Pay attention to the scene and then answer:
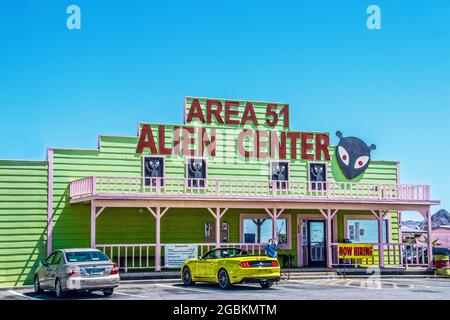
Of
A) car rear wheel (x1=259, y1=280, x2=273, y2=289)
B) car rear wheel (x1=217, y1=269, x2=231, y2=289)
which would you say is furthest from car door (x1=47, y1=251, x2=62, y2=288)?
car rear wheel (x1=259, y1=280, x2=273, y2=289)

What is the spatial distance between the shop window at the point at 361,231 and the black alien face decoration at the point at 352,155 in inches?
89.2

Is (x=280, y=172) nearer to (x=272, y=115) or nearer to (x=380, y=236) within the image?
(x=272, y=115)

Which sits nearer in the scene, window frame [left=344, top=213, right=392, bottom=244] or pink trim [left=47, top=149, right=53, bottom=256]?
pink trim [left=47, top=149, right=53, bottom=256]

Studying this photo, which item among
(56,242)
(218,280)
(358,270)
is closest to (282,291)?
(218,280)

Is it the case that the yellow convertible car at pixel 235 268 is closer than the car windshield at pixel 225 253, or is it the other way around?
the yellow convertible car at pixel 235 268

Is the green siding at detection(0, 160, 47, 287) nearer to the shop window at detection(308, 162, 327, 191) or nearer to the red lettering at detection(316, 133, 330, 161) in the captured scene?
the shop window at detection(308, 162, 327, 191)

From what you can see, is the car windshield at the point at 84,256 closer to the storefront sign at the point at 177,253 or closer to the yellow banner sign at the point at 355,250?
the storefront sign at the point at 177,253

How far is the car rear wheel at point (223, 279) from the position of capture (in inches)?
912

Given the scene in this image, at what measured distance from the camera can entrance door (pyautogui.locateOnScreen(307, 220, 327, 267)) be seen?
34688mm

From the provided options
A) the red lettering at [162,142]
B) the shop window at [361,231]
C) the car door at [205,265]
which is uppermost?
the red lettering at [162,142]

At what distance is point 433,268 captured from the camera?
32625 mm

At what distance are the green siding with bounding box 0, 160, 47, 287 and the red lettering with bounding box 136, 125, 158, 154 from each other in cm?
430

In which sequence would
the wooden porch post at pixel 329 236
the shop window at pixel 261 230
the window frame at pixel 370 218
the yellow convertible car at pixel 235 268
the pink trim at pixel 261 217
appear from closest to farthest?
the yellow convertible car at pixel 235 268 < the wooden porch post at pixel 329 236 < the pink trim at pixel 261 217 < the shop window at pixel 261 230 < the window frame at pixel 370 218

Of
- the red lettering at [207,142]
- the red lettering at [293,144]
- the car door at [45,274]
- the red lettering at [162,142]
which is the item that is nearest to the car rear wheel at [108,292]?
the car door at [45,274]
